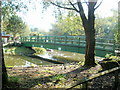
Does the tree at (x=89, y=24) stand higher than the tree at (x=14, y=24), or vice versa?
the tree at (x=14, y=24)

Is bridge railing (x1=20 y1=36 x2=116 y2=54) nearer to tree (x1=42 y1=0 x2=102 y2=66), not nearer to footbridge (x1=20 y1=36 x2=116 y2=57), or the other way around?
footbridge (x1=20 y1=36 x2=116 y2=57)

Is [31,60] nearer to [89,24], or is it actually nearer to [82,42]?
[82,42]

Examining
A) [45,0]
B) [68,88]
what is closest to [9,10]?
[45,0]

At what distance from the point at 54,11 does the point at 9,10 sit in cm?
279

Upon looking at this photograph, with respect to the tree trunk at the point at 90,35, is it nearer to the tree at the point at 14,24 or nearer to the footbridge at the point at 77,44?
the footbridge at the point at 77,44

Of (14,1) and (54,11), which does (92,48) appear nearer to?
(54,11)

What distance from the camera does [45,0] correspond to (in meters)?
7.02

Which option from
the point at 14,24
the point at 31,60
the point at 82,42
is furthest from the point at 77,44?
the point at 14,24

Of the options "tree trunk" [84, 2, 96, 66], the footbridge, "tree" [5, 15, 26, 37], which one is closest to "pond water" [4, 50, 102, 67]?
the footbridge

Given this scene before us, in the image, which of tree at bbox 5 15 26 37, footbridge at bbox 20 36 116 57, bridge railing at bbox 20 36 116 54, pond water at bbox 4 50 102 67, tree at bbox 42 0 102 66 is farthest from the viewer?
tree at bbox 5 15 26 37

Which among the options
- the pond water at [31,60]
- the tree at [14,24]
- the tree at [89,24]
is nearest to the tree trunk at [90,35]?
the tree at [89,24]

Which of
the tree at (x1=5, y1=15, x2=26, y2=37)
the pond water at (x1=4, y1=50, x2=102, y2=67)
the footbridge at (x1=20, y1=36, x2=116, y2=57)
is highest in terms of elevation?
the tree at (x1=5, y1=15, x2=26, y2=37)

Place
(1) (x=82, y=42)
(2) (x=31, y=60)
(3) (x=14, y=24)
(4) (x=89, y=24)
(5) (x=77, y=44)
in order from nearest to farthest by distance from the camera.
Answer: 1. (4) (x=89, y=24)
2. (1) (x=82, y=42)
3. (5) (x=77, y=44)
4. (2) (x=31, y=60)
5. (3) (x=14, y=24)

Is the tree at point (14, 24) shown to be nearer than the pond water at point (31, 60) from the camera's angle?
No
